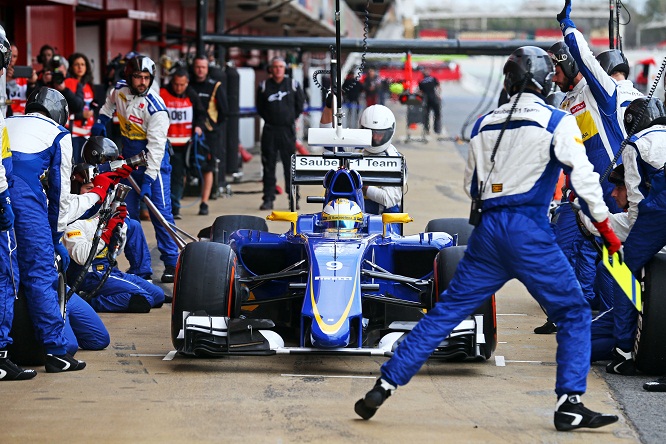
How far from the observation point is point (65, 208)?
6863 millimetres

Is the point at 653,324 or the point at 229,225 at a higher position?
the point at 229,225

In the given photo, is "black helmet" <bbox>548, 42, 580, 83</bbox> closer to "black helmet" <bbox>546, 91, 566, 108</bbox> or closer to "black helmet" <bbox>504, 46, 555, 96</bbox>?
"black helmet" <bbox>504, 46, 555, 96</bbox>

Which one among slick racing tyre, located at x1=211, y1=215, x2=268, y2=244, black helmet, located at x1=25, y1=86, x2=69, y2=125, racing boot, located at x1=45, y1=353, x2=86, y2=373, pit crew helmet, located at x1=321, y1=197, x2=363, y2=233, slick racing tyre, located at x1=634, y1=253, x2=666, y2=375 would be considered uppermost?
black helmet, located at x1=25, y1=86, x2=69, y2=125

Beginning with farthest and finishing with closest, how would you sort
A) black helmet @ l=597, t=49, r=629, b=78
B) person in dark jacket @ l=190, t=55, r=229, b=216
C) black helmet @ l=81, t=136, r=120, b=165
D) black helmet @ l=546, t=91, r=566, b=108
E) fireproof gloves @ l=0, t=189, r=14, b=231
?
person in dark jacket @ l=190, t=55, r=229, b=216, black helmet @ l=546, t=91, r=566, b=108, black helmet @ l=597, t=49, r=629, b=78, black helmet @ l=81, t=136, r=120, b=165, fireproof gloves @ l=0, t=189, r=14, b=231

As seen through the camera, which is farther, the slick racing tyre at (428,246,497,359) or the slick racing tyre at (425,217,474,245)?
the slick racing tyre at (425,217,474,245)

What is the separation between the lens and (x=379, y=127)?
30.3 ft

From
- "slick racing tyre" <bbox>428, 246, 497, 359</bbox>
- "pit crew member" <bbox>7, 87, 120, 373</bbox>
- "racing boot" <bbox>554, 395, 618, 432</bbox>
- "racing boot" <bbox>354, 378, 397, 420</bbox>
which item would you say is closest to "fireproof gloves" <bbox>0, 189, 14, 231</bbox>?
"pit crew member" <bbox>7, 87, 120, 373</bbox>

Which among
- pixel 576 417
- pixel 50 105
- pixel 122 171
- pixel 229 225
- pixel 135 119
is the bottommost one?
pixel 576 417

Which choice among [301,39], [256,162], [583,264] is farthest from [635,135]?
[256,162]

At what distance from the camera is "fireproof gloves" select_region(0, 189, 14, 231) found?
20.2 ft

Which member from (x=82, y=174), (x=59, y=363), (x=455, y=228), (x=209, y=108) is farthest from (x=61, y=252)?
(x=209, y=108)

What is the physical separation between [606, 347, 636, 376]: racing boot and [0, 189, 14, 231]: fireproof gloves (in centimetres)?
361

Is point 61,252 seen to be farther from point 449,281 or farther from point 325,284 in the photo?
point 449,281

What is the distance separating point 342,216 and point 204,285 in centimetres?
121
